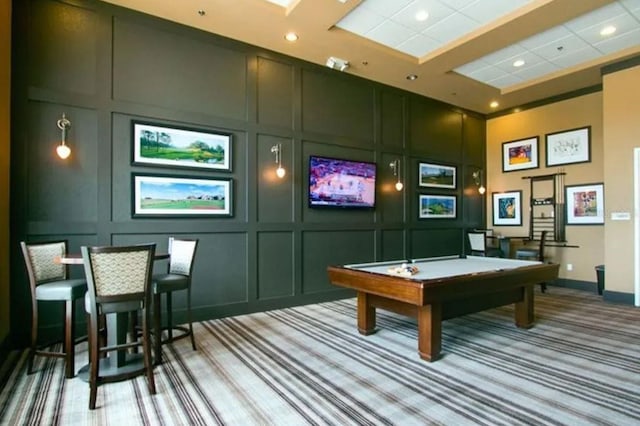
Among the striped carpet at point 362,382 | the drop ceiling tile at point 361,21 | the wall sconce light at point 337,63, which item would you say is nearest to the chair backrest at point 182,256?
the striped carpet at point 362,382

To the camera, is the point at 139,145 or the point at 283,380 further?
the point at 139,145

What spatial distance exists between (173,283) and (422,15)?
4.07 m

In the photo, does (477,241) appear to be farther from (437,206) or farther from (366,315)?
(366,315)

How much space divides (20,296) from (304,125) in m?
3.88

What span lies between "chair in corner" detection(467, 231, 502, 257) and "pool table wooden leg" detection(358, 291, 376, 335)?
3837 millimetres

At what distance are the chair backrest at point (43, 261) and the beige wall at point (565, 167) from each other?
23.8ft

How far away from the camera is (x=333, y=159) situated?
215 inches

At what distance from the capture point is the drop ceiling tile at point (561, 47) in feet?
15.6

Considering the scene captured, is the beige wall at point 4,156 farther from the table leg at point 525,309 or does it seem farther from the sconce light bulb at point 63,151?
the table leg at point 525,309

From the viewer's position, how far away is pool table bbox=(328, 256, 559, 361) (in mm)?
2994

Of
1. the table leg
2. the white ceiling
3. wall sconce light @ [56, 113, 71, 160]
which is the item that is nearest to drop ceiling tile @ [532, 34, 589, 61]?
the white ceiling

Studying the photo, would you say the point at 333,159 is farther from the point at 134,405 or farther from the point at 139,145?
the point at 134,405

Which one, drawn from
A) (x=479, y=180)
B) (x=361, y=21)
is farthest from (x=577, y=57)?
(x=361, y=21)

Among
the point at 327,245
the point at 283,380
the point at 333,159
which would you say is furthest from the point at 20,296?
the point at 333,159
